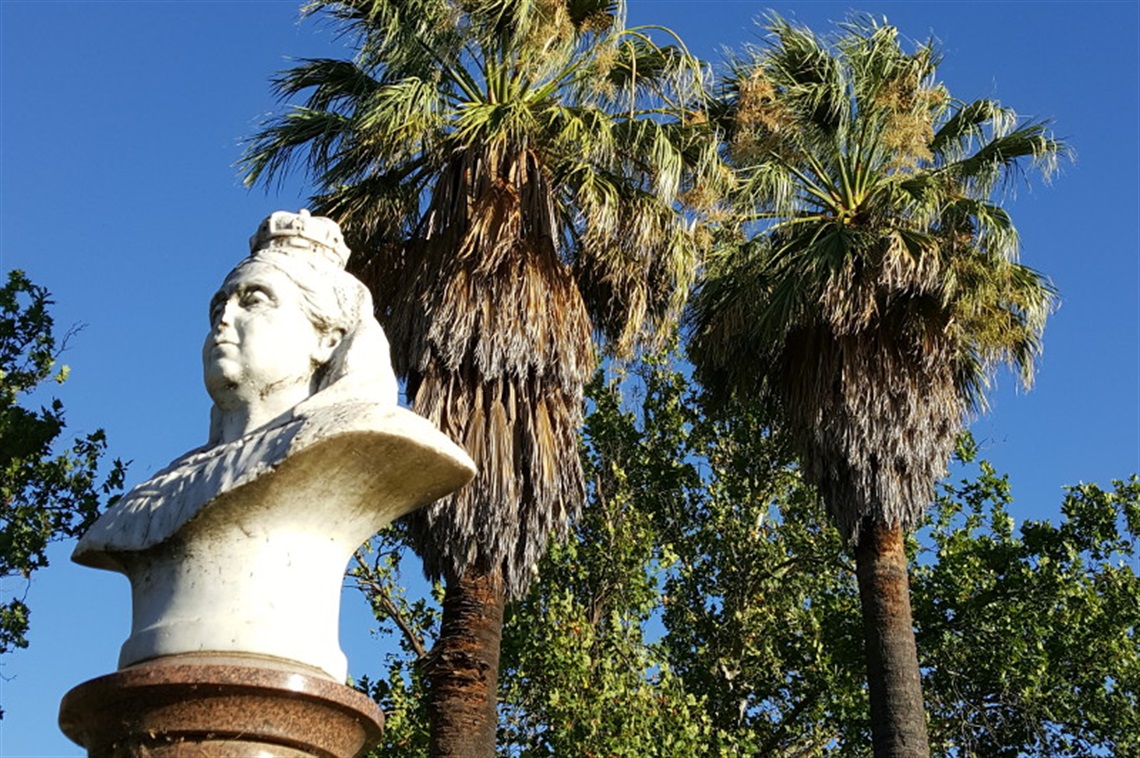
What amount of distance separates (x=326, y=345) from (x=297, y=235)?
1.64 feet

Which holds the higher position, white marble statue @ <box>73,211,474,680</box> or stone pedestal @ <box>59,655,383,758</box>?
white marble statue @ <box>73,211,474,680</box>

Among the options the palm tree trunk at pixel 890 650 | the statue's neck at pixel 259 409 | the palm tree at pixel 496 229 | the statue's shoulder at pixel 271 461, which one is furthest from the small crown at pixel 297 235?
the palm tree trunk at pixel 890 650

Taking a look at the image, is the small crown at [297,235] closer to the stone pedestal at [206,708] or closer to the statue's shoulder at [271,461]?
the statue's shoulder at [271,461]

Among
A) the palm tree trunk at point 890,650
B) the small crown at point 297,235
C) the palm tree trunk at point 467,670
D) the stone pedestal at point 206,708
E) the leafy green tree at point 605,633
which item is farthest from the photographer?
the leafy green tree at point 605,633

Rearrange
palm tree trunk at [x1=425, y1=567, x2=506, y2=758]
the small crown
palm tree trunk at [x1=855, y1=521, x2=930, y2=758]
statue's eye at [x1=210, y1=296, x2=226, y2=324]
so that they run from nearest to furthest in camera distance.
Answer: statue's eye at [x1=210, y1=296, x2=226, y2=324]
the small crown
palm tree trunk at [x1=425, y1=567, x2=506, y2=758]
palm tree trunk at [x1=855, y1=521, x2=930, y2=758]

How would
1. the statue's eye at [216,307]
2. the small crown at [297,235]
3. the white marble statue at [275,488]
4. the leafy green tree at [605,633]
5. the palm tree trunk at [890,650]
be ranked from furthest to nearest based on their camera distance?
the leafy green tree at [605,633] < the palm tree trunk at [890,650] < the small crown at [297,235] < the statue's eye at [216,307] < the white marble statue at [275,488]

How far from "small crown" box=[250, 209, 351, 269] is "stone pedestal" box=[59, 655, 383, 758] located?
64.6 inches

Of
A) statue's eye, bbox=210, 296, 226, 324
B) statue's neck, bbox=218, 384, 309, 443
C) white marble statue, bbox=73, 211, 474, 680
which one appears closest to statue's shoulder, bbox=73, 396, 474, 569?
white marble statue, bbox=73, 211, 474, 680

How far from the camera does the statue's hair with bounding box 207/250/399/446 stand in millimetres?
4848

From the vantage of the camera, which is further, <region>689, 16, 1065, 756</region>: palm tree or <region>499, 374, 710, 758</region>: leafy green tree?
<region>499, 374, 710, 758</region>: leafy green tree

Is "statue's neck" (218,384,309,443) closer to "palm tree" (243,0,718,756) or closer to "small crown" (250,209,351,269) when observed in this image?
"small crown" (250,209,351,269)

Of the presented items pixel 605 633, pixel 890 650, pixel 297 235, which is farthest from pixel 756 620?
pixel 297 235

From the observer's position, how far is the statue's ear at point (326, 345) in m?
5.01

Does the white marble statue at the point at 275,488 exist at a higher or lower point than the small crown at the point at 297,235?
lower
